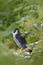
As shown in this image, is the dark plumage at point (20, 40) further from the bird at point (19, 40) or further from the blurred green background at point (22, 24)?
the blurred green background at point (22, 24)

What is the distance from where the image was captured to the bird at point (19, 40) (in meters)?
6.24

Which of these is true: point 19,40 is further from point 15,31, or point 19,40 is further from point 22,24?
point 22,24

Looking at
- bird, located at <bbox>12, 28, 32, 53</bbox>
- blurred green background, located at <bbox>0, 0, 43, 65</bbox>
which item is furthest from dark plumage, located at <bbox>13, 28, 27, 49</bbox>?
blurred green background, located at <bbox>0, 0, 43, 65</bbox>

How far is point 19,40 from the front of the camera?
6.52 m

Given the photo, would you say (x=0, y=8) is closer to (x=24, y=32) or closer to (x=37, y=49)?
(x=24, y=32)

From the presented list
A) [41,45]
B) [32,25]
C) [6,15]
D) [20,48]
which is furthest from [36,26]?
[6,15]

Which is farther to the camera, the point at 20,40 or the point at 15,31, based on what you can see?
the point at 15,31

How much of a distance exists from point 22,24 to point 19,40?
0.84 meters

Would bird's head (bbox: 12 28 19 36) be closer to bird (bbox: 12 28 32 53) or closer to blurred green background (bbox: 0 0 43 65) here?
bird (bbox: 12 28 32 53)

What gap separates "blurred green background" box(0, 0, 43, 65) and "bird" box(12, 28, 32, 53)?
10 cm

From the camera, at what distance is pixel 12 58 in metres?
4.81

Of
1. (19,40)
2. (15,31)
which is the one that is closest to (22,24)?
(15,31)

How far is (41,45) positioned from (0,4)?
9.56 feet

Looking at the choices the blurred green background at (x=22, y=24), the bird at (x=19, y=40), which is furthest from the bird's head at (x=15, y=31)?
the blurred green background at (x=22, y=24)
